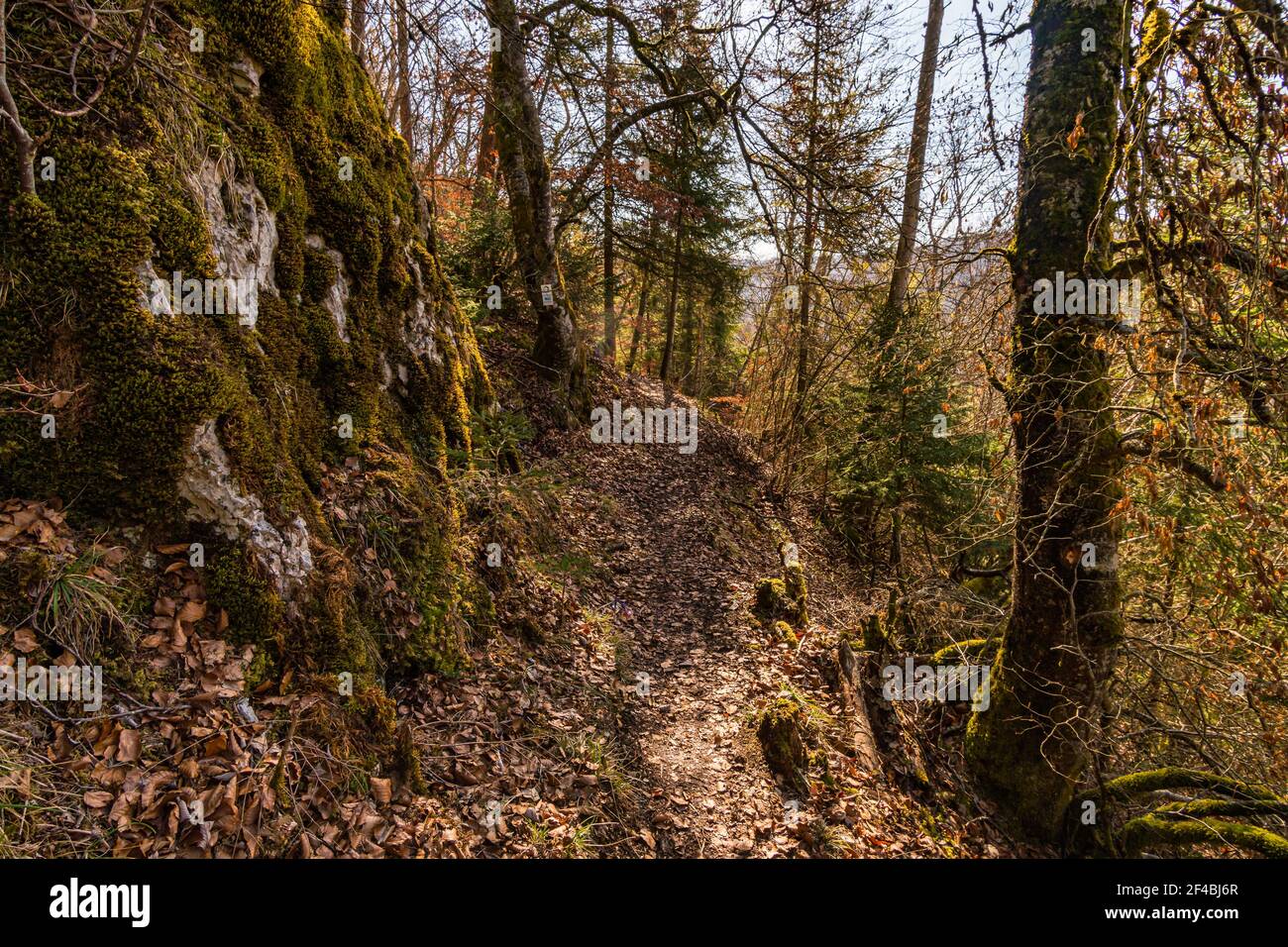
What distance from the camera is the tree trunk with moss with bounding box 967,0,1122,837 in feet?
13.6

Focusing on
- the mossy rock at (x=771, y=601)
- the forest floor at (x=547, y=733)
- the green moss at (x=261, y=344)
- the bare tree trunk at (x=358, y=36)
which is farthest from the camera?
the mossy rock at (x=771, y=601)

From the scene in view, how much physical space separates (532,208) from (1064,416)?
7659mm

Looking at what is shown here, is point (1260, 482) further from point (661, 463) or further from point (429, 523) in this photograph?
point (661, 463)

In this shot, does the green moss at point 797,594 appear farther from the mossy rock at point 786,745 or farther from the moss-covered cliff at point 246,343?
the moss-covered cliff at point 246,343

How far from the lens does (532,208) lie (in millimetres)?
8578

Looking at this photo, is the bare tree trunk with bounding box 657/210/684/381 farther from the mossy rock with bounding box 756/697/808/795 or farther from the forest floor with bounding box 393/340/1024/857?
the mossy rock with bounding box 756/697/808/795

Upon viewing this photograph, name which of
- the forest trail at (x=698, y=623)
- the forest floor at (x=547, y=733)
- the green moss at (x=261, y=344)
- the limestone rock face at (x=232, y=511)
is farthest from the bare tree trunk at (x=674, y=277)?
the limestone rock face at (x=232, y=511)

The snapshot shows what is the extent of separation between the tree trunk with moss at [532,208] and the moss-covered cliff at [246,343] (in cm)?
357

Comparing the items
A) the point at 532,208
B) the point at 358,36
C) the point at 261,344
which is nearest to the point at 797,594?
the point at 261,344

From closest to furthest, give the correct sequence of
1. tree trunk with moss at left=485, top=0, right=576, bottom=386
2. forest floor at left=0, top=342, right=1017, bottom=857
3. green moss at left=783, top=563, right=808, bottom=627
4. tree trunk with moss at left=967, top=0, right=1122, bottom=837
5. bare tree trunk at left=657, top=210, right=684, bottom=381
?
forest floor at left=0, top=342, right=1017, bottom=857, tree trunk with moss at left=967, top=0, right=1122, bottom=837, green moss at left=783, top=563, right=808, bottom=627, tree trunk with moss at left=485, top=0, right=576, bottom=386, bare tree trunk at left=657, top=210, right=684, bottom=381

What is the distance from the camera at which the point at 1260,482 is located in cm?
259

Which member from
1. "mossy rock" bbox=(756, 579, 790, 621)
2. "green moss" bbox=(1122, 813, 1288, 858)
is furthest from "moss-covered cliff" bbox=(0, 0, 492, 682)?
"green moss" bbox=(1122, 813, 1288, 858)

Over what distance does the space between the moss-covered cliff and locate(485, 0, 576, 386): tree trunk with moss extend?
11.7 ft

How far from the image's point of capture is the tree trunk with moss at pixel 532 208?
7.96m
